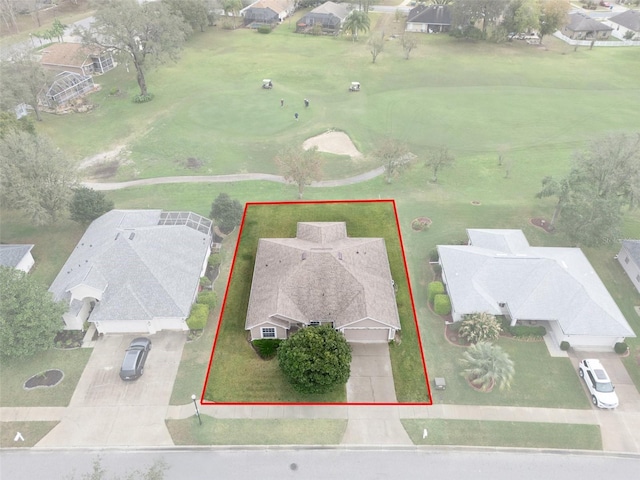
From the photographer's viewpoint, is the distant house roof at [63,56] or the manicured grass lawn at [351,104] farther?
the distant house roof at [63,56]

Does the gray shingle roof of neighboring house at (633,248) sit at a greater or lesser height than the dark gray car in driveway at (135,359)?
greater

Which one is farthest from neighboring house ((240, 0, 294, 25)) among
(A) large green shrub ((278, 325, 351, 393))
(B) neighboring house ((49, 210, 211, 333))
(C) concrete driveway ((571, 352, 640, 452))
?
(C) concrete driveway ((571, 352, 640, 452))

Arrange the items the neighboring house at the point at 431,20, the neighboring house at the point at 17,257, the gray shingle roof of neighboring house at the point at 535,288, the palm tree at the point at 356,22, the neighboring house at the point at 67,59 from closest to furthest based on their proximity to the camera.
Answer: the gray shingle roof of neighboring house at the point at 535,288 → the neighboring house at the point at 17,257 → the neighboring house at the point at 67,59 → the palm tree at the point at 356,22 → the neighboring house at the point at 431,20

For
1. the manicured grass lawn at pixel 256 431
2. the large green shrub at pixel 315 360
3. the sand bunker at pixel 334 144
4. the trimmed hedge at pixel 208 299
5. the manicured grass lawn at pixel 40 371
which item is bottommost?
the manicured grass lawn at pixel 256 431

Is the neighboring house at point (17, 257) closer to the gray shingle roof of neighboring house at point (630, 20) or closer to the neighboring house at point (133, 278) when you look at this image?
the neighboring house at point (133, 278)

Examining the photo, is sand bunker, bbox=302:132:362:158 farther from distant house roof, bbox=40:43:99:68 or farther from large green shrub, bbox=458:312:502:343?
distant house roof, bbox=40:43:99:68

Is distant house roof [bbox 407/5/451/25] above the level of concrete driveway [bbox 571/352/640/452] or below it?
above

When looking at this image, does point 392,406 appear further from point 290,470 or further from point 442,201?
point 442,201

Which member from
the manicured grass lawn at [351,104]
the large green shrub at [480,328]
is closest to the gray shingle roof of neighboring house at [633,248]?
the large green shrub at [480,328]
